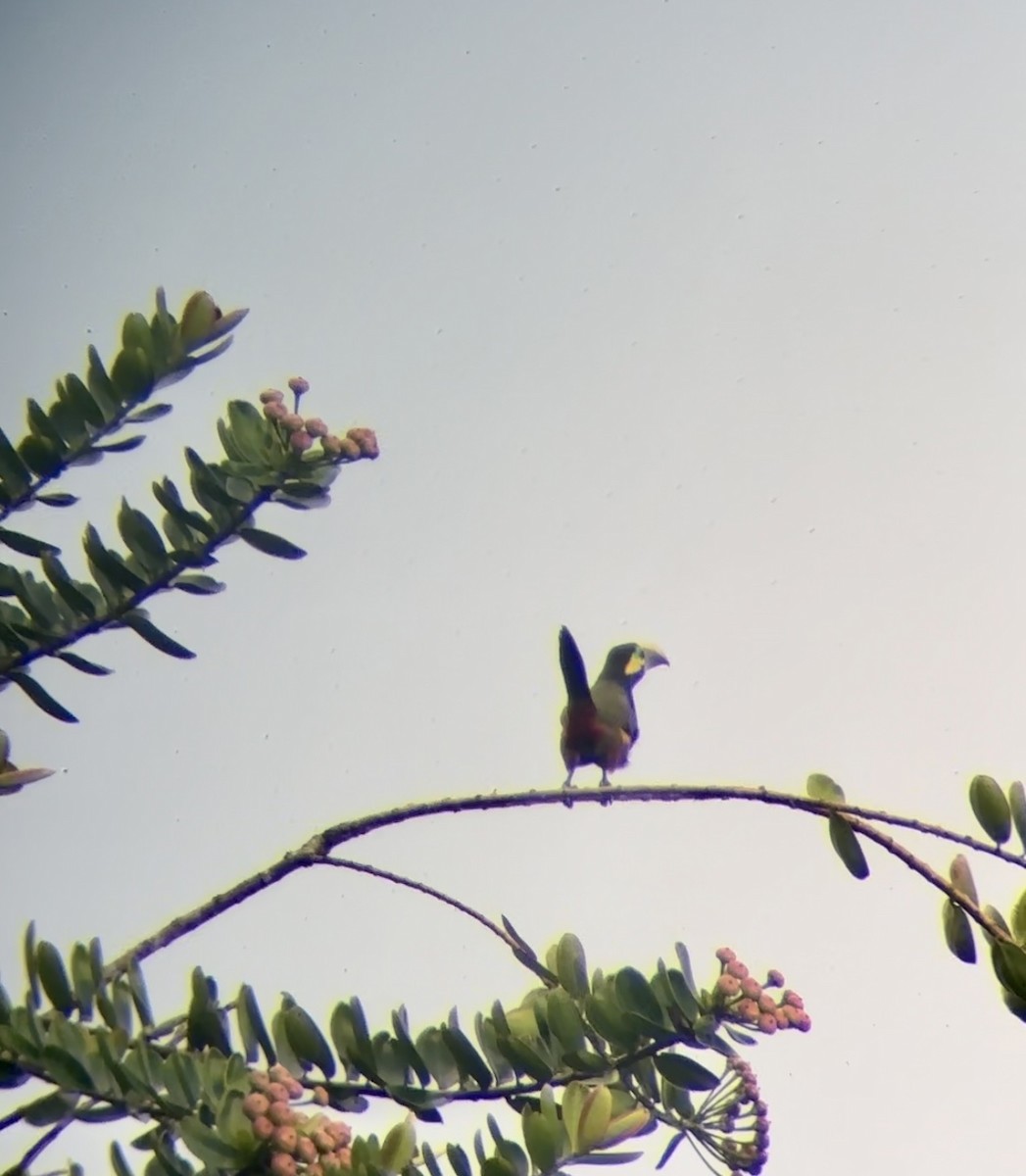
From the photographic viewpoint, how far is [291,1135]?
1.01 m

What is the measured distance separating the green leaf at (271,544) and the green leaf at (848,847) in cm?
76

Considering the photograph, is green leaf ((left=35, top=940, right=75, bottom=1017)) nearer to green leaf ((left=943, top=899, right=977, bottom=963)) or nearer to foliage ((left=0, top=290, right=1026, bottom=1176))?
foliage ((left=0, top=290, right=1026, bottom=1176))

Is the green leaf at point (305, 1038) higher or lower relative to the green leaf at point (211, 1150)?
higher

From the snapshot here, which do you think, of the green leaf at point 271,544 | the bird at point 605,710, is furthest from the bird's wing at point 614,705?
the green leaf at point 271,544

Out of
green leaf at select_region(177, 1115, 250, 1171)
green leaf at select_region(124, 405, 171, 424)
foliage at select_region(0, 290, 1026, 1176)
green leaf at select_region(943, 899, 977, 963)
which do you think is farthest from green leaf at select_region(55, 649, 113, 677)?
green leaf at select_region(943, 899, 977, 963)

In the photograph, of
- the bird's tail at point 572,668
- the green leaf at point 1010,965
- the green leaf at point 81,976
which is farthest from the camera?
the bird's tail at point 572,668

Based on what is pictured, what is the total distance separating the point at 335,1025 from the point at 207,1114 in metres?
0.18

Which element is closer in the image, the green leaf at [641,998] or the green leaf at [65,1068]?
the green leaf at [65,1068]

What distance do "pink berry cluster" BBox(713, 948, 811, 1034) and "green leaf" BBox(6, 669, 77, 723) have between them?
82 cm

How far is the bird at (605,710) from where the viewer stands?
2604 mm

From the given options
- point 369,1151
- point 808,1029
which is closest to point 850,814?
point 808,1029

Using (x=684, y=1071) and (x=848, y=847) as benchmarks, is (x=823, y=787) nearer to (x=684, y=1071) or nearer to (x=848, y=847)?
(x=848, y=847)

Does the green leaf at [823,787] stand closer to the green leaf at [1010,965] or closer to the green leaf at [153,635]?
the green leaf at [1010,965]

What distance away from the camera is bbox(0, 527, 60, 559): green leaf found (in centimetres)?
151
